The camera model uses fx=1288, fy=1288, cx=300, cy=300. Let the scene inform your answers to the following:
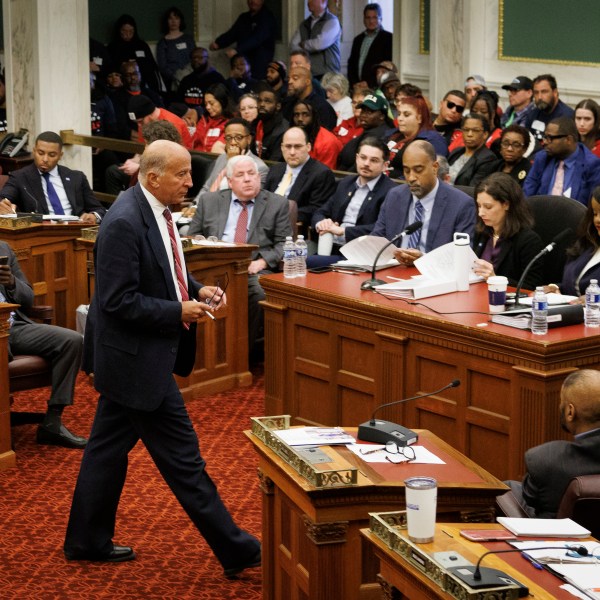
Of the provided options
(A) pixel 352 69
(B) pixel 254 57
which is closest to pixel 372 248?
(A) pixel 352 69

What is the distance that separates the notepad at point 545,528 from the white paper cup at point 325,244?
15.7 feet

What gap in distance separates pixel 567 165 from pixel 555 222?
5.12ft

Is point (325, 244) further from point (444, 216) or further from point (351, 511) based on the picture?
point (351, 511)

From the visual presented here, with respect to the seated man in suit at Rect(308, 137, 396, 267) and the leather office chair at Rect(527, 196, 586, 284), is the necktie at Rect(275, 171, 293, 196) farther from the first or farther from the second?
the leather office chair at Rect(527, 196, 586, 284)

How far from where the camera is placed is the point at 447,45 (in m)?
12.5

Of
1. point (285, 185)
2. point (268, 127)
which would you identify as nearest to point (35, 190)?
point (285, 185)

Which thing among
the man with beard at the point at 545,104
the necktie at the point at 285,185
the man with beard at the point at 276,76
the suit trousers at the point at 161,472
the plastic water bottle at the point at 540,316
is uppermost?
the man with beard at the point at 276,76

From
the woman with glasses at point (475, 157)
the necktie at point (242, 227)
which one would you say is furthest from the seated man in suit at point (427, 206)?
the woman with glasses at point (475, 157)

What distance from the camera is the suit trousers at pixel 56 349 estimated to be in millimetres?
6180

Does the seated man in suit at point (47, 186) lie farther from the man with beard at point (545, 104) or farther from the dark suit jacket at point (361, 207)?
the man with beard at point (545, 104)

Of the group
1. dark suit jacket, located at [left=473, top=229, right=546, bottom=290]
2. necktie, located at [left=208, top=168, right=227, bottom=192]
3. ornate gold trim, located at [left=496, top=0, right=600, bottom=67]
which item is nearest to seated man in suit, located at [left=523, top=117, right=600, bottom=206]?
Answer: dark suit jacket, located at [left=473, top=229, right=546, bottom=290]

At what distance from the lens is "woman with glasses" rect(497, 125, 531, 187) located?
26.3 ft

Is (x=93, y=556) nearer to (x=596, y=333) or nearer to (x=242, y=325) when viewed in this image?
(x=596, y=333)

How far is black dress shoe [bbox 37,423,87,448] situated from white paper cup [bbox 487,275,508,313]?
85.4 inches
